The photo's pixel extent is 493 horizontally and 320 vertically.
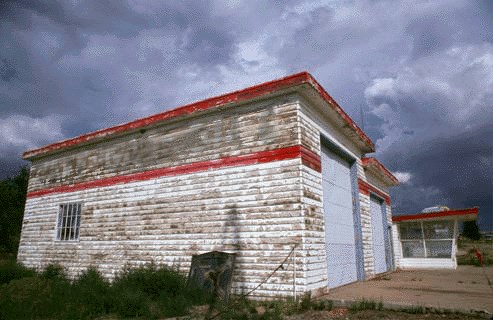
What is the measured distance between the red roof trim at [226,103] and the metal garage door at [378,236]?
397 cm

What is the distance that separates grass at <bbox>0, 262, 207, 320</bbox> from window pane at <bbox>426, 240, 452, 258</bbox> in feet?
54.2

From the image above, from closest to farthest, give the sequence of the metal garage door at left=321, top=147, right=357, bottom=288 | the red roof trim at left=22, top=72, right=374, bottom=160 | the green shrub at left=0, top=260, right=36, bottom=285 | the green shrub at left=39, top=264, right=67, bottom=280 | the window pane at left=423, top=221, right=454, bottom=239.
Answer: the red roof trim at left=22, top=72, right=374, bottom=160, the metal garage door at left=321, top=147, right=357, bottom=288, the green shrub at left=0, top=260, right=36, bottom=285, the green shrub at left=39, top=264, right=67, bottom=280, the window pane at left=423, top=221, right=454, bottom=239

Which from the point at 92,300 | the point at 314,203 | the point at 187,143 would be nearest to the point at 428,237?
the point at 314,203

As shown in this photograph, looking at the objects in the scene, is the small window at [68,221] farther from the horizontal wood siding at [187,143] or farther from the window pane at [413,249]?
the window pane at [413,249]

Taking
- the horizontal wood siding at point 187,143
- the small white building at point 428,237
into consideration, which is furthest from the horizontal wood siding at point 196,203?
the small white building at point 428,237

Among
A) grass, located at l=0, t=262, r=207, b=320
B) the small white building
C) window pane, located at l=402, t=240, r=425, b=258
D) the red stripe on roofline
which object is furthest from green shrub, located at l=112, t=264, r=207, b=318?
window pane, located at l=402, t=240, r=425, b=258

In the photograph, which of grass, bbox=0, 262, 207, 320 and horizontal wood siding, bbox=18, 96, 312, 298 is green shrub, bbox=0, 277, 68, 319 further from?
horizontal wood siding, bbox=18, 96, 312, 298

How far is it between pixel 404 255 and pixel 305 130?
15518 mm

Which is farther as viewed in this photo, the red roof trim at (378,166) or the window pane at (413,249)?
the window pane at (413,249)

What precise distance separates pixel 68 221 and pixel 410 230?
18573 millimetres

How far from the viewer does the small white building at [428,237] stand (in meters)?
19.5

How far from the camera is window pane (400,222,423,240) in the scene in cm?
2100

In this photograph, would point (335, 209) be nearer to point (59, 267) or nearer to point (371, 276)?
point (371, 276)

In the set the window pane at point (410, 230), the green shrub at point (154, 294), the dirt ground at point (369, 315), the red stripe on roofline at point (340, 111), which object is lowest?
the dirt ground at point (369, 315)
